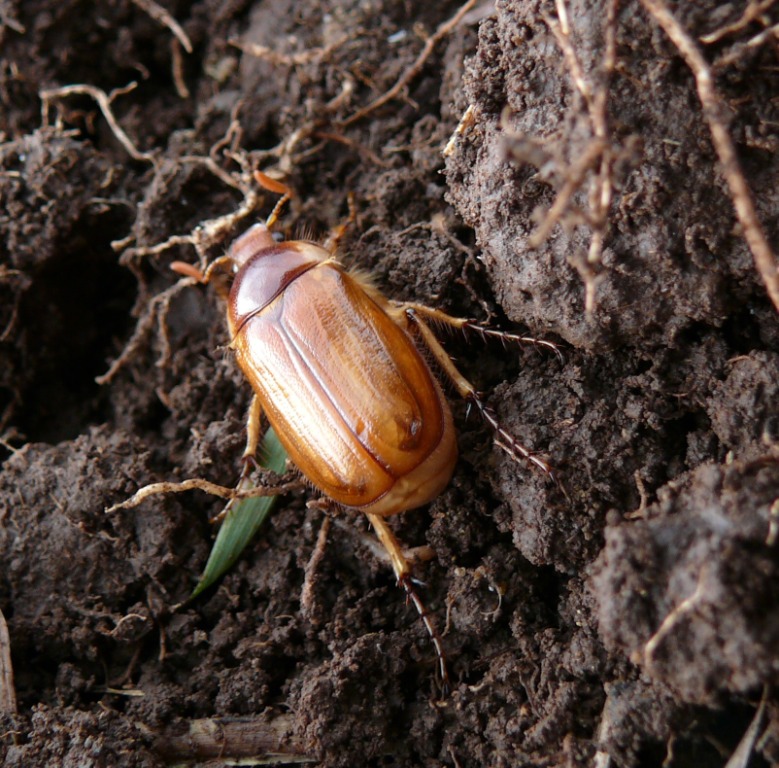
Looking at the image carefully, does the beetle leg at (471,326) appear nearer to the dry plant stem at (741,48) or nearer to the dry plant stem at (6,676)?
the dry plant stem at (741,48)

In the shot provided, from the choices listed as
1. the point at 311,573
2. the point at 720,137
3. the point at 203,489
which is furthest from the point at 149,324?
the point at 720,137

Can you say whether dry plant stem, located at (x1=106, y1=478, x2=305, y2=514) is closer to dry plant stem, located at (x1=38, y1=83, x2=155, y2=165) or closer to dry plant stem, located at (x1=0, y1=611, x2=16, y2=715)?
dry plant stem, located at (x1=0, y1=611, x2=16, y2=715)

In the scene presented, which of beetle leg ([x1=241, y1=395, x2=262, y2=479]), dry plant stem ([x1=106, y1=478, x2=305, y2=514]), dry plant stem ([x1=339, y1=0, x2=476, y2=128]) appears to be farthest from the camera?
dry plant stem ([x1=339, y1=0, x2=476, y2=128])

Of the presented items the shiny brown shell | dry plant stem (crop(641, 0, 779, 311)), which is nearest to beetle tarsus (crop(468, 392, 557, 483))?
the shiny brown shell

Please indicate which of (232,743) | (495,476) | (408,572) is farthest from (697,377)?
(232,743)

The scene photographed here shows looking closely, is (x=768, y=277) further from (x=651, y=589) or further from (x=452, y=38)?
(x=452, y=38)

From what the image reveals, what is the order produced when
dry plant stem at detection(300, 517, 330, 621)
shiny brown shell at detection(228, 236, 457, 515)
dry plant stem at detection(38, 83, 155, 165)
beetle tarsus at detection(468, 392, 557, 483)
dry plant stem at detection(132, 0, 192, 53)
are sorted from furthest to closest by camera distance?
dry plant stem at detection(132, 0, 192, 53) → dry plant stem at detection(38, 83, 155, 165) → dry plant stem at detection(300, 517, 330, 621) → shiny brown shell at detection(228, 236, 457, 515) → beetle tarsus at detection(468, 392, 557, 483)

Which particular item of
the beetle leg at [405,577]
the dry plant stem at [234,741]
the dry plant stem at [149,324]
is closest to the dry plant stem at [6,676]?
the dry plant stem at [234,741]

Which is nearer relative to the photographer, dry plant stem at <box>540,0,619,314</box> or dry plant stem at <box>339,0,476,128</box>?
dry plant stem at <box>540,0,619,314</box>

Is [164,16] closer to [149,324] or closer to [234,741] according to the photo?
[149,324]
